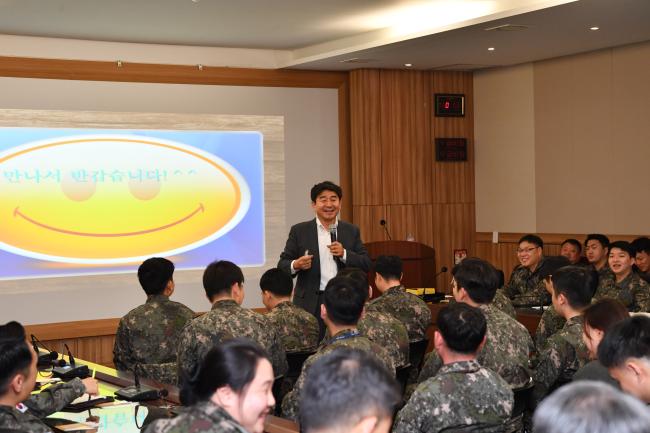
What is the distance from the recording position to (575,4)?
6.40 m

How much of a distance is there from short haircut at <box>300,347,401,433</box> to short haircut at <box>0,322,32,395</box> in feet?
4.32

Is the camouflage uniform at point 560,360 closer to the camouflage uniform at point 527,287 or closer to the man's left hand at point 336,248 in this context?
the man's left hand at point 336,248

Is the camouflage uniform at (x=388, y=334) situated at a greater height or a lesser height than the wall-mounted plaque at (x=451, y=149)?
lesser

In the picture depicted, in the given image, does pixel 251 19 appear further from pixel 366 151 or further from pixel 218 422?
pixel 218 422

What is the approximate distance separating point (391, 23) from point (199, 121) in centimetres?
210

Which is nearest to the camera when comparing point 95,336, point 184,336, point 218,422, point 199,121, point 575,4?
point 218,422

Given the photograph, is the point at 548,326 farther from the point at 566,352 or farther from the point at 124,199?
the point at 124,199

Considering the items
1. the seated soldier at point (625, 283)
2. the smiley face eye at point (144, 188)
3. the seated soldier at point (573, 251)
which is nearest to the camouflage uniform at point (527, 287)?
the seated soldier at point (625, 283)

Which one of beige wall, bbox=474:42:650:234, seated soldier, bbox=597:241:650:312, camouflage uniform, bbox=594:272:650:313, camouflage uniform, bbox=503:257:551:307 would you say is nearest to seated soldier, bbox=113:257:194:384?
camouflage uniform, bbox=503:257:551:307

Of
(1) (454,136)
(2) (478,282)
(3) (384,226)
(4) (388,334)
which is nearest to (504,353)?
(2) (478,282)

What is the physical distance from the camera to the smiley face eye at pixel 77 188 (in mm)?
8234

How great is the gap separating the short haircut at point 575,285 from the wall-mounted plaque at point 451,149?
213 inches

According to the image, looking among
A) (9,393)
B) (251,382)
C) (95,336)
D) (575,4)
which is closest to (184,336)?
(9,393)

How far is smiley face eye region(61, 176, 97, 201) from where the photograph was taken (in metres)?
8.23
